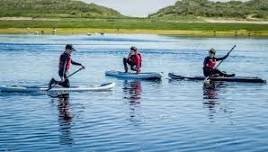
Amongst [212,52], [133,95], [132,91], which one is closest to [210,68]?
[212,52]

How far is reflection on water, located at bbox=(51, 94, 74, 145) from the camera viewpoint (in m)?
18.3

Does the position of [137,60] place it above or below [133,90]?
above

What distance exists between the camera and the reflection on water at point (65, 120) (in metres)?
18.3

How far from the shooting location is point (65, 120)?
Answer: 21.8 m

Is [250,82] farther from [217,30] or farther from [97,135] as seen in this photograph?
[217,30]

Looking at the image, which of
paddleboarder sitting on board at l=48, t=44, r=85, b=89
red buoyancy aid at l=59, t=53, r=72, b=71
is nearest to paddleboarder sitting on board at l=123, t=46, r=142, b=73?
paddleboarder sitting on board at l=48, t=44, r=85, b=89

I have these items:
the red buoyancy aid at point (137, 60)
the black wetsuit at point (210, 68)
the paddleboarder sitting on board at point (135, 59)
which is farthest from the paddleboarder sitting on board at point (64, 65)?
the black wetsuit at point (210, 68)

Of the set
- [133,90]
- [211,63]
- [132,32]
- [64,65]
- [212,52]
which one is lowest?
[132,32]

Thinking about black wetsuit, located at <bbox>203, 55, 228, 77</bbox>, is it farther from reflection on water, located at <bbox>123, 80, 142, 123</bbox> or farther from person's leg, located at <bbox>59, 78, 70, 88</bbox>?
person's leg, located at <bbox>59, 78, 70, 88</bbox>

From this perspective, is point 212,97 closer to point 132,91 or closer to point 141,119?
point 132,91

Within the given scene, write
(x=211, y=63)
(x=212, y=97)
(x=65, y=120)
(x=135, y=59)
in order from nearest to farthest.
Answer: (x=65, y=120)
(x=212, y=97)
(x=211, y=63)
(x=135, y=59)

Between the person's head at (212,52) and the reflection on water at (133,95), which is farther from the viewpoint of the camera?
the person's head at (212,52)

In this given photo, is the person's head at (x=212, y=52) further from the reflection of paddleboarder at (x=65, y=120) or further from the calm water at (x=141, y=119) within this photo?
the reflection of paddleboarder at (x=65, y=120)

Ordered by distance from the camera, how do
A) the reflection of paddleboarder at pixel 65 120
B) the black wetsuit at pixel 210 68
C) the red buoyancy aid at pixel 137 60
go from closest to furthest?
the reflection of paddleboarder at pixel 65 120 → the black wetsuit at pixel 210 68 → the red buoyancy aid at pixel 137 60
